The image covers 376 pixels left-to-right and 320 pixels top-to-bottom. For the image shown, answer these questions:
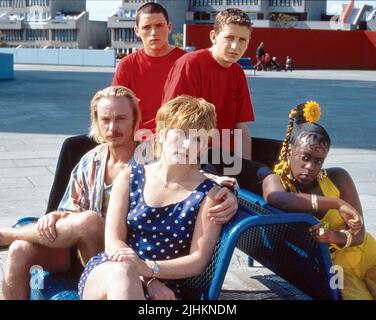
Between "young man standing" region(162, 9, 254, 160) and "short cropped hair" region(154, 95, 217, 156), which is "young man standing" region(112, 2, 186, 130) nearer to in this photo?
"young man standing" region(162, 9, 254, 160)

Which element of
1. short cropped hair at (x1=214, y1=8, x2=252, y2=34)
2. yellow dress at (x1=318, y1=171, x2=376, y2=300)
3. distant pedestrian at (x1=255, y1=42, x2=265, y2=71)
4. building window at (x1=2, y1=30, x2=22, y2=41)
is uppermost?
short cropped hair at (x1=214, y1=8, x2=252, y2=34)

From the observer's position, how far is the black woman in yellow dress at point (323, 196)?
303 centimetres

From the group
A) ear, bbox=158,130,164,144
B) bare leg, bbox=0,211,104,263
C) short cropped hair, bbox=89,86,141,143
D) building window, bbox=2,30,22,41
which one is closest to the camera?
ear, bbox=158,130,164,144

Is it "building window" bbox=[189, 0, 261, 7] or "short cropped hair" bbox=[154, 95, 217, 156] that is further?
"building window" bbox=[189, 0, 261, 7]

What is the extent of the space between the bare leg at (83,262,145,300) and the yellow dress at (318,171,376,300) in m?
1.12

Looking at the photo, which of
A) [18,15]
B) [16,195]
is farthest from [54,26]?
[16,195]

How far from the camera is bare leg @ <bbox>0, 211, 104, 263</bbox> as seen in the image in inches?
117

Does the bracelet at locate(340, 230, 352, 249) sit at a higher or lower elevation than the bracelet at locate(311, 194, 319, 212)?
lower

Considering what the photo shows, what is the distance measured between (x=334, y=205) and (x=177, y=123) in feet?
2.80

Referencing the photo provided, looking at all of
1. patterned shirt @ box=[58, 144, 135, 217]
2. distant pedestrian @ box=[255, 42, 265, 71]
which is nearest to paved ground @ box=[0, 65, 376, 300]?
patterned shirt @ box=[58, 144, 135, 217]

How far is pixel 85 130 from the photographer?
1056 cm

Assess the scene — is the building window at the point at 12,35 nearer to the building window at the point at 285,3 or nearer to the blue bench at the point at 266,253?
the building window at the point at 285,3

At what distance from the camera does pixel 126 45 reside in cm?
7944
